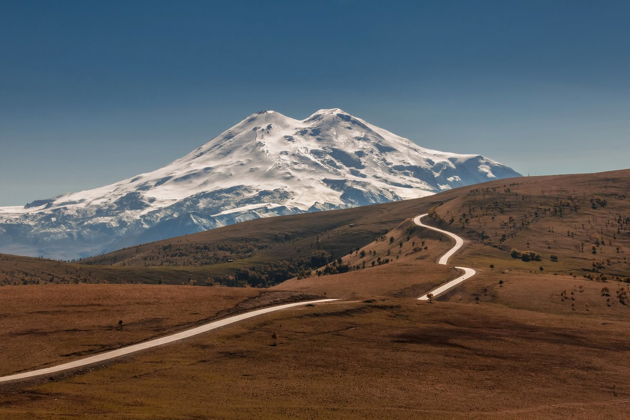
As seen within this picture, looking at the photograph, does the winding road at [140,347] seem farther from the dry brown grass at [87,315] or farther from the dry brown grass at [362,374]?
the dry brown grass at [362,374]

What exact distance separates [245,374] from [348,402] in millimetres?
11222

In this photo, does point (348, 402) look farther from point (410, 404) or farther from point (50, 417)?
point (50, 417)

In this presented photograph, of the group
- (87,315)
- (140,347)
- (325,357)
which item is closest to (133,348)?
(140,347)

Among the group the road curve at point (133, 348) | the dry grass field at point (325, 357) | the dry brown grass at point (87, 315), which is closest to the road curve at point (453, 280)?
the dry grass field at point (325, 357)

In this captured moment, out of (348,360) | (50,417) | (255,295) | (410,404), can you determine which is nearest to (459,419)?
(410,404)

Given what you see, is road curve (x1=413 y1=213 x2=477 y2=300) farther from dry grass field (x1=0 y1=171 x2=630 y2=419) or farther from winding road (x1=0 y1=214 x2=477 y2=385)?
winding road (x1=0 y1=214 x2=477 y2=385)

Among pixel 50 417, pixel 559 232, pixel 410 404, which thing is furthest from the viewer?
pixel 559 232

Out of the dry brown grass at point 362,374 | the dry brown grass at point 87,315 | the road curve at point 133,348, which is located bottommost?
the dry brown grass at point 362,374

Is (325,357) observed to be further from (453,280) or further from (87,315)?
(453,280)

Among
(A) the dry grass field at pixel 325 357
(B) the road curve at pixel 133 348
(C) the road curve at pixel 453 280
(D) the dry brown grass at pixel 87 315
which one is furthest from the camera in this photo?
(C) the road curve at pixel 453 280

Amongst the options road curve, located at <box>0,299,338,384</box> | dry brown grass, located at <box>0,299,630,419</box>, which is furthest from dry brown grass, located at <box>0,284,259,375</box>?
dry brown grass, located at <box>0,299,630,419</box>

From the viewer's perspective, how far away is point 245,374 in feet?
177

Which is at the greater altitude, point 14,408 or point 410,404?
point 14,408

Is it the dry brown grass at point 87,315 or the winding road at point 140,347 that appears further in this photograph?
the dry brown grass at point 87,315
